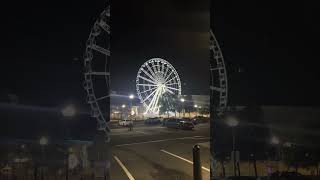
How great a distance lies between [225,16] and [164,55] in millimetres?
591

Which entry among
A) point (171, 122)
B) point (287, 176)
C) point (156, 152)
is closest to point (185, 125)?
point (171, 122)

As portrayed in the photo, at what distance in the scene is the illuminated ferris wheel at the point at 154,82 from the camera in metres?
3.10

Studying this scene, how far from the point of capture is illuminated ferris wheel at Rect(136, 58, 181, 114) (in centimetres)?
310

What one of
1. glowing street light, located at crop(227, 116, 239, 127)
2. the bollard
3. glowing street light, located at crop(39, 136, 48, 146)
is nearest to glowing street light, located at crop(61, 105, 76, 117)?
glowing street light, located at crop(39, 136, 48, 146)

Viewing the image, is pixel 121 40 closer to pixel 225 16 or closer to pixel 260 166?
pixel 225 16

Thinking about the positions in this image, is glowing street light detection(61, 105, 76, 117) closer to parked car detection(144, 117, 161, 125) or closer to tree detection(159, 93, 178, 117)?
parked car detection(144, 117, 161, 125)

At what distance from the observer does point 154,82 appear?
10.5ft

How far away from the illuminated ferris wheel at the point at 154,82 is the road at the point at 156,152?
21 centimetres

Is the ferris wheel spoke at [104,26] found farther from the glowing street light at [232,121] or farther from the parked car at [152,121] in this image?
the glowing street light at [232,121]

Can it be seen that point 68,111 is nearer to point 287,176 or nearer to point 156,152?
point 156,152

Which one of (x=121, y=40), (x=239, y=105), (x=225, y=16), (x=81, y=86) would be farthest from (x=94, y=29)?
(x=239, y=105)

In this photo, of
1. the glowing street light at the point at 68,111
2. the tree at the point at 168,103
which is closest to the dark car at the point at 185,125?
the tree at the point at 168,103

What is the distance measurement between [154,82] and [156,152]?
58 cm

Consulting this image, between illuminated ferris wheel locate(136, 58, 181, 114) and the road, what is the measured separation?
213 millimetres
